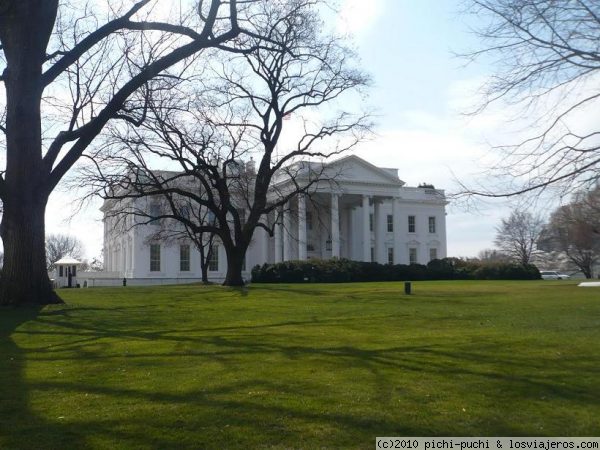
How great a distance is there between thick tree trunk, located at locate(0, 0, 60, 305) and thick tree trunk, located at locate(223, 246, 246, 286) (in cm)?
1529

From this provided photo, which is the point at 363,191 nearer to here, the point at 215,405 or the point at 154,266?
the point at 154,266

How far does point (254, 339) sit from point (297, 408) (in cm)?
493

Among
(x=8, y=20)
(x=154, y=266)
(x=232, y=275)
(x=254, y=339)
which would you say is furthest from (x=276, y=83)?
(x=154, y=266)

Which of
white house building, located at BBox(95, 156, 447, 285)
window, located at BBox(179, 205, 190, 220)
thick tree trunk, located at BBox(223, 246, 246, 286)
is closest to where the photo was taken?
thick tree trunk, located at BBox(223, 246, 246, 286)

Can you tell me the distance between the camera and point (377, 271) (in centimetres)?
4788

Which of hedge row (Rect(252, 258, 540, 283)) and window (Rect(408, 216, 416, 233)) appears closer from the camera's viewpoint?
hedge row (Rect(252, 258, 540, 283))

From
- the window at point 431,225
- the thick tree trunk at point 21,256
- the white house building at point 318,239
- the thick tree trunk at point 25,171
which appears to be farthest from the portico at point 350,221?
the thick tree trunk at point 21,256

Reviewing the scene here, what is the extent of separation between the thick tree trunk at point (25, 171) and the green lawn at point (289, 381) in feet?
10.2

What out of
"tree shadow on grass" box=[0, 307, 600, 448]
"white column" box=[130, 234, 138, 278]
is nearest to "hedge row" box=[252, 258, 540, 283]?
"white column" box=[130, 234, 138, 278]

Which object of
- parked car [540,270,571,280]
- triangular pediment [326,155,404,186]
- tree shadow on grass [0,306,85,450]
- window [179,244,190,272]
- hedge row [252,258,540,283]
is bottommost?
tree shadow on grass [0,306,85,450]

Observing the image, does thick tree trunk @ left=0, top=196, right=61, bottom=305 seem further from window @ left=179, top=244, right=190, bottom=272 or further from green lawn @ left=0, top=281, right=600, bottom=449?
window @ left=179, top=244, right=190, bottom=272

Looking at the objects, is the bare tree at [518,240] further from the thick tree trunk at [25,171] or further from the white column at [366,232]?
the thick tree trunk at [25,171]

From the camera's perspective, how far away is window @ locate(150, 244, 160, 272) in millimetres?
63750

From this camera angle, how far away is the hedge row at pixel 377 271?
4334 centimetres
